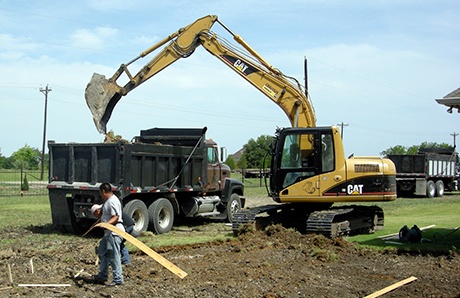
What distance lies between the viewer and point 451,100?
13.5 meters

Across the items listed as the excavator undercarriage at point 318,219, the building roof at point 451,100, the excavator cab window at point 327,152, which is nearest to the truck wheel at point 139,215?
the excavator undercarriage at point 318,219

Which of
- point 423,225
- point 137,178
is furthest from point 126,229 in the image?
point 423,225

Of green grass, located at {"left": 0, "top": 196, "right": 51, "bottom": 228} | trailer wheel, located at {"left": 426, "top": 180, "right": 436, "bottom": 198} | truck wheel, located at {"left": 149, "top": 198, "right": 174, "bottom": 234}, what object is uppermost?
trailer wheel, located at {"left": 426, "top": 180, "right": 436, "bottom": 198}

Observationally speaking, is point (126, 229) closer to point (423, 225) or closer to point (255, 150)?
point (423, 225)

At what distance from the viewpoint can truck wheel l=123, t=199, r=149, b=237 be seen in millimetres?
15312

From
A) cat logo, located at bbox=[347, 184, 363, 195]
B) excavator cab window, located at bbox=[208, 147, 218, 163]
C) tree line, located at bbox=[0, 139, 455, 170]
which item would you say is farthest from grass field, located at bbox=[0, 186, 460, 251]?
tree line, located at bbox=[0, 139, 455, 170]

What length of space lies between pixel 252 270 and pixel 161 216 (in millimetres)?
6858

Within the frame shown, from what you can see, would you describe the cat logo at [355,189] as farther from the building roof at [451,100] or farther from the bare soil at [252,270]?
the building roof at [451,100]

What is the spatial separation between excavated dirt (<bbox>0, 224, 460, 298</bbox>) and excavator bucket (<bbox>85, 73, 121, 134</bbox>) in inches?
A: 168

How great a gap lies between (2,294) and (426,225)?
1323cm

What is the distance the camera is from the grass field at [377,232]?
563 inches

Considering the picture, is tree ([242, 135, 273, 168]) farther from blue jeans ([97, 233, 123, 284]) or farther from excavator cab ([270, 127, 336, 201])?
blue jeans ([97, 233, 123, 284])

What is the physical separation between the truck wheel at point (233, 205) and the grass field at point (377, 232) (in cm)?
40

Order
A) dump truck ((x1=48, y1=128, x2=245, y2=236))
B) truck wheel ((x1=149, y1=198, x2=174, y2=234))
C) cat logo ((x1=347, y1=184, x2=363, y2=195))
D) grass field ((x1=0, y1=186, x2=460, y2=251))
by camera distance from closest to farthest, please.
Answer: grass field ((x1=0, y1=186, x2=460, y2=251)), cat logo ((x1=347, y1=184, x2=363, y2=195)), dump truck ((x1=48, y1=128, x2=245, y2=236)), truck wheel ((x1=149, y1=198, x2=174, y2=234))
